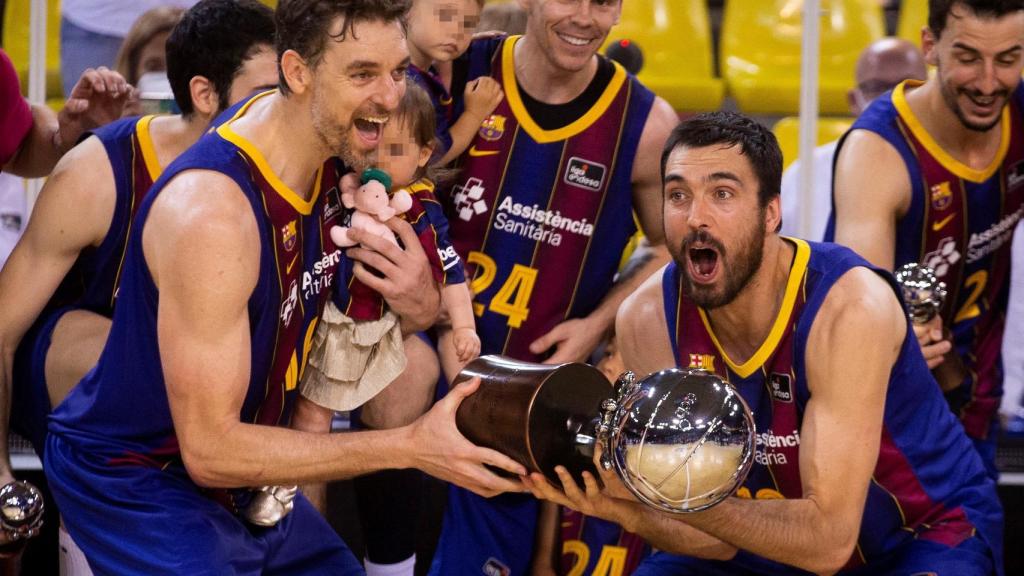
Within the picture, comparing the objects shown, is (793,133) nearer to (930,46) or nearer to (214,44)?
(930,46)

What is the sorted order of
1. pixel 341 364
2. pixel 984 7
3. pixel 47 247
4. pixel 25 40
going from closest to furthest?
pixel 341 364 < pixel 47 247 < pixel 984 7 < pixel 25 40

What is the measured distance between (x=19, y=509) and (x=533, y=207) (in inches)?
64.7

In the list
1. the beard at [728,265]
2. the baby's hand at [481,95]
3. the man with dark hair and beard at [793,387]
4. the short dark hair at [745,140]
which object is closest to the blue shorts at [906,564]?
the man with dark hair and beard at [793,387]

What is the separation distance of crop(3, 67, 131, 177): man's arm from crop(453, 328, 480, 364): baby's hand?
3.80ft

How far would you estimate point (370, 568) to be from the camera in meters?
3.79

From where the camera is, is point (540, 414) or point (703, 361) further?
point (703, 361)

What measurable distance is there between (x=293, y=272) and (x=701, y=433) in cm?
90

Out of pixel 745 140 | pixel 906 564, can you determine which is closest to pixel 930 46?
pixel 745 140

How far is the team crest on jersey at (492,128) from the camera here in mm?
3906

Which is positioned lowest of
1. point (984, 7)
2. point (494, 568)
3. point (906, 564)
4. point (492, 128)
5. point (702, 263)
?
point (494, 568)

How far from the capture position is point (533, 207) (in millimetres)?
3922

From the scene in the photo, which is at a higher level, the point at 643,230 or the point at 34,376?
the point at 643,230

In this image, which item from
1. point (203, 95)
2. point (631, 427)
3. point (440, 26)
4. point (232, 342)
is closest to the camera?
point (631, 427)

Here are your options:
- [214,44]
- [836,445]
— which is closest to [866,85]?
[836,445]
